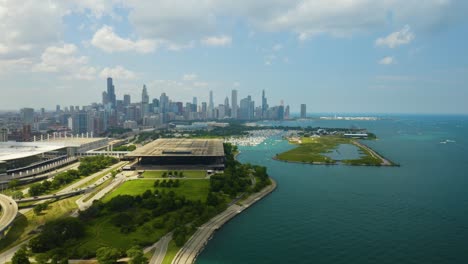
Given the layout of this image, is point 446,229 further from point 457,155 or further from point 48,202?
point 457,155

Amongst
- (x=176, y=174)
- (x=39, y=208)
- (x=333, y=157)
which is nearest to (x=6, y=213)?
(x=39, y=208)

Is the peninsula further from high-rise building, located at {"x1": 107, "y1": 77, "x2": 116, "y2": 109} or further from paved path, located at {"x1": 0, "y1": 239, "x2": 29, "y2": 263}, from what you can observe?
high-rise building, located at {"x1": 107, "y1": 77, "x2": 116, "y2": 109}

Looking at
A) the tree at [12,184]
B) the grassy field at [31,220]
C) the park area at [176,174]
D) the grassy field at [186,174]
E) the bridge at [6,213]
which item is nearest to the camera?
the grassy field at [31,220]

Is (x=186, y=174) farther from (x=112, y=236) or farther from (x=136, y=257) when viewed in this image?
(x=136, y=257)

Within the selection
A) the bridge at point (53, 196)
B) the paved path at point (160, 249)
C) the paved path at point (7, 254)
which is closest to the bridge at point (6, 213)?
the bridge at point (53, 196)

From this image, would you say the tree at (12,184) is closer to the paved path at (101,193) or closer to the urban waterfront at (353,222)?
the paved path at (101,193)
